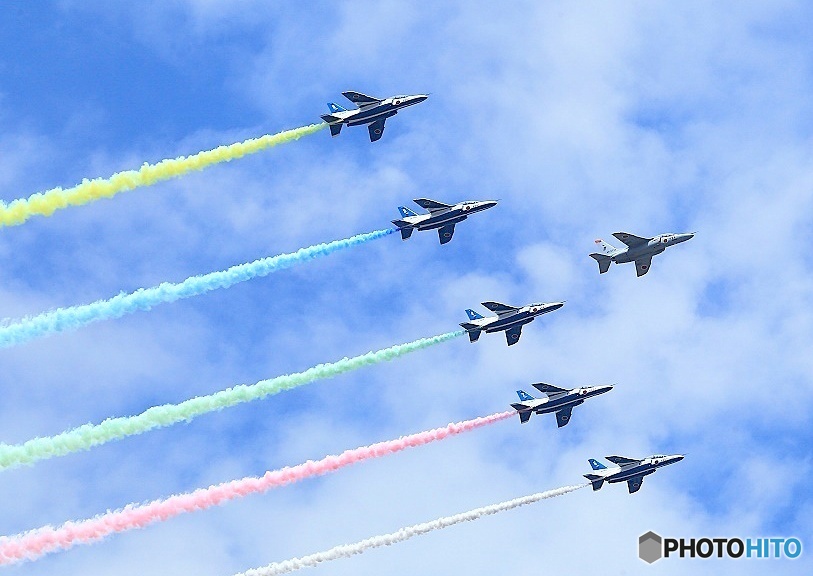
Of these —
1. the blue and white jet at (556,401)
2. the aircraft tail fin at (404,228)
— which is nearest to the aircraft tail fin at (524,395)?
the blue and white jet at (556,401)

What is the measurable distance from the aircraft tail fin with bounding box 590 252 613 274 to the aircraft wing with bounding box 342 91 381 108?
25.8m

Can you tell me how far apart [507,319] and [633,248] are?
552 inches

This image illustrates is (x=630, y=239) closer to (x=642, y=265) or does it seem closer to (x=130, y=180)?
(x=642, y=265)

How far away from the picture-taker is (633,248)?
14512 centimetres

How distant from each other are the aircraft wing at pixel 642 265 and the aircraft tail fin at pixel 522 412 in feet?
57.8

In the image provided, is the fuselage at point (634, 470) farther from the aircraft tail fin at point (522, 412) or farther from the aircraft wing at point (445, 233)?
the aircraft wing at point (445, 233)

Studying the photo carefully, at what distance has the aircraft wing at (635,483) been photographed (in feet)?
510

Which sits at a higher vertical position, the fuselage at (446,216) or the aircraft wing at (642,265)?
the fuselage at (446,216)

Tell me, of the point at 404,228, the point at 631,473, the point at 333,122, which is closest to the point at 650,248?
the point at 404,228

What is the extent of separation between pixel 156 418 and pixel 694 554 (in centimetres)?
4515

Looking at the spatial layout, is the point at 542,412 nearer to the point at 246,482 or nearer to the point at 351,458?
the point at 351,458

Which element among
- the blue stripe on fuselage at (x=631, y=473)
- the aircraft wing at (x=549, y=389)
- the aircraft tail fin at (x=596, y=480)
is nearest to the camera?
the aircraft wing at (x=549, y=389)

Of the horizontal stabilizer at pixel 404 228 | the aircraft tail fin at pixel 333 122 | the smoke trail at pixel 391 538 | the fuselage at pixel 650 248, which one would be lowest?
the smoke trail at pixel 391 538

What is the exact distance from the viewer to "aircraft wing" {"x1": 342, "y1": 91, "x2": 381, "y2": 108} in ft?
458
